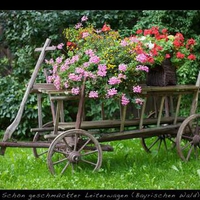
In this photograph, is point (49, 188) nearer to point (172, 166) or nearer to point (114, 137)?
point (114, 137)

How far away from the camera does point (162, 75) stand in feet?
16.9

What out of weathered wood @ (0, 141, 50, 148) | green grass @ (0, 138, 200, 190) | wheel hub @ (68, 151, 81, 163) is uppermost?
weathered wood @ (0, 141, 50, 148)

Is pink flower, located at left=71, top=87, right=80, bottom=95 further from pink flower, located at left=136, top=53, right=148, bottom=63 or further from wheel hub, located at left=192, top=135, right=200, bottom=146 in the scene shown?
wheel hub, located at left=192, top=135, right=200, bottom=146

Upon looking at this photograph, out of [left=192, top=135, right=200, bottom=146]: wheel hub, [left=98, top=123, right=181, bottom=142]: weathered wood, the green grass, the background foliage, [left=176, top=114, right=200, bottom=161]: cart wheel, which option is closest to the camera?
the green grass

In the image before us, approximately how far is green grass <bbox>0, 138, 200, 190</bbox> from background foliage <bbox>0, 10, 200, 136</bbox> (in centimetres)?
172

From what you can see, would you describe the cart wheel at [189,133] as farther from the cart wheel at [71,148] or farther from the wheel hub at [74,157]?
the wheel hub at [74,157]

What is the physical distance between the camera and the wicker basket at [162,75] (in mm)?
5156

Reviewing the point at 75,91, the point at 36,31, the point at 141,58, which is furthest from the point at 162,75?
the point at 36,31

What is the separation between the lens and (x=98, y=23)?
304 inches

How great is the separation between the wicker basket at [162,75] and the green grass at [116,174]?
3.06ft

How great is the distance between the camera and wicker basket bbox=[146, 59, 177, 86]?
16.9 ft

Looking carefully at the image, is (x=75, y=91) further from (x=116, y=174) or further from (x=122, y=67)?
(x=116, y=174)

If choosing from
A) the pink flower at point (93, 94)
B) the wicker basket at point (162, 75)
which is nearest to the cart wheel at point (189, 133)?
the wicker basket at point (162, 75)

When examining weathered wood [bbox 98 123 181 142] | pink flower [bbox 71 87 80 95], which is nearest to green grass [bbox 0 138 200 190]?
weathered wood [bbox 98 123 181 142]
